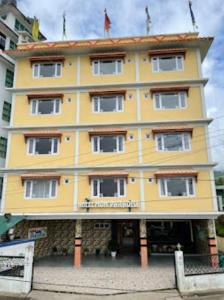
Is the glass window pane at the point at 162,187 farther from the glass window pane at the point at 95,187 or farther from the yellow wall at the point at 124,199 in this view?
the glass window pane at the point at 95,187

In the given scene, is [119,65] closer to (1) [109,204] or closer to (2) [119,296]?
(1) [109,204]

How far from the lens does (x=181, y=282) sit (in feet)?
32.4

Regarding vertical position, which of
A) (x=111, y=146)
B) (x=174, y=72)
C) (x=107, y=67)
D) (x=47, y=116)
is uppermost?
(x=107, y=67)

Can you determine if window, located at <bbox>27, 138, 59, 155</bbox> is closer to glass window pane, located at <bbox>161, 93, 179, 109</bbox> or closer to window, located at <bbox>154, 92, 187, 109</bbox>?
window, located at <bbox>154, 92, 187, 109</bbox>

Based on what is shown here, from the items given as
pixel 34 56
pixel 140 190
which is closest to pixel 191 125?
pixel 140 190

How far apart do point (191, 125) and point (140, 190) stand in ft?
16.7

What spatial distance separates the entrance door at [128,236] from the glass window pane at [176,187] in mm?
4496

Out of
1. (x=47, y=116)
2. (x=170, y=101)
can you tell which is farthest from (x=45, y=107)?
(x=170, y=101)

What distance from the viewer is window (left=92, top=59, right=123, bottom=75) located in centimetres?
1717

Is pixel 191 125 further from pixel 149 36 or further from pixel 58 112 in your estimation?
pixel 58 112

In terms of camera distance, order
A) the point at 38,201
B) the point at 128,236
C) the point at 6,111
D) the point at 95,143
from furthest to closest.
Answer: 1. the point at 128,236
2. the point at 6,111
3. the point at 95,143
4. the point at 38,201

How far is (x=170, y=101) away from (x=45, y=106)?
8.23m

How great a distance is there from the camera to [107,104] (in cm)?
1666

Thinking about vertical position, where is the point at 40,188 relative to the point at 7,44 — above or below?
below
